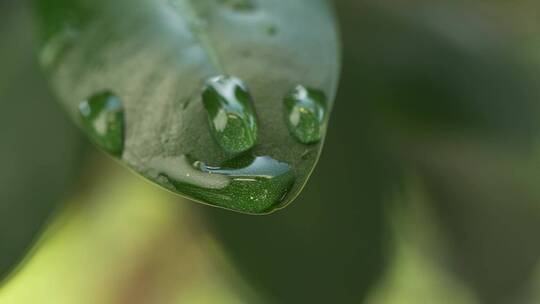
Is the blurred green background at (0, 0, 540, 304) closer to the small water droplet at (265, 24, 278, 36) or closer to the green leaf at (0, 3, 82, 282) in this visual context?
the green leaf at (0, 3, 82, 282)

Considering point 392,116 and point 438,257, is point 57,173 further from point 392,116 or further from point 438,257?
point 438,257

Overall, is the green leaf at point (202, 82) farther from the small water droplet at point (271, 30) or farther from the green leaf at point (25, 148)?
the green leaf at point (25, 148)

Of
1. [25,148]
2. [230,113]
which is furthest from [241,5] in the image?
[25,148]

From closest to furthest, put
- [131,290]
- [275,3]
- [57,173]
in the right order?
1. [275,3]
2. [57,173]
3. [131,290]

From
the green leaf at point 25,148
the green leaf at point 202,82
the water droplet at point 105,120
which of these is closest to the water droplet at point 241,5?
the green leaf at point 202,82

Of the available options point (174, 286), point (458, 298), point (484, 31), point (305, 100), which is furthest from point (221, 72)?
point (174, 286)

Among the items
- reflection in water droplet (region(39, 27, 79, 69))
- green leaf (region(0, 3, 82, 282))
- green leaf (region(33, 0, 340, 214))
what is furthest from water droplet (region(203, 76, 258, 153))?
green leaf (region(0, 3, 82, 282))

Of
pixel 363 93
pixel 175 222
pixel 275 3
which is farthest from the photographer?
pixel 175 222
